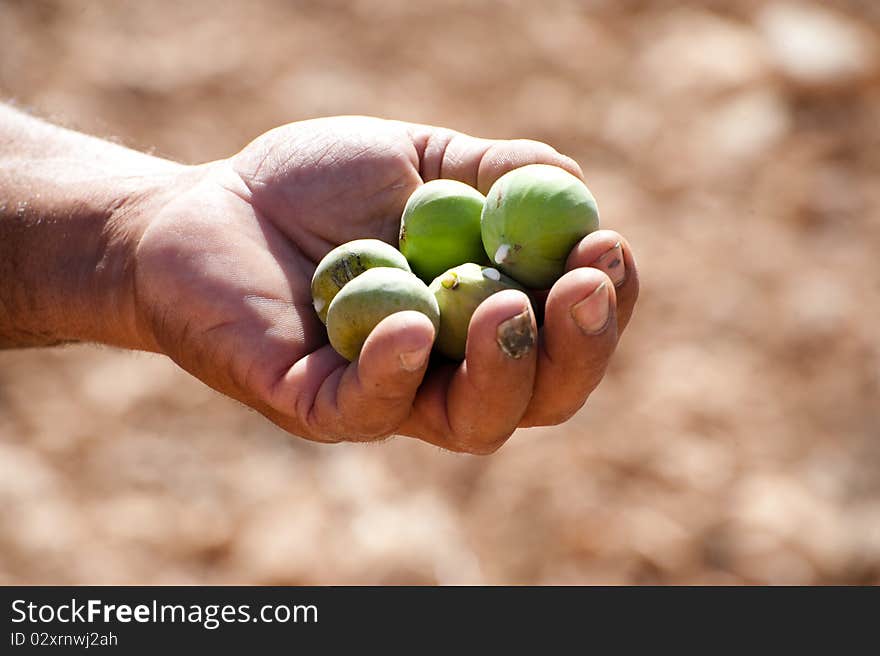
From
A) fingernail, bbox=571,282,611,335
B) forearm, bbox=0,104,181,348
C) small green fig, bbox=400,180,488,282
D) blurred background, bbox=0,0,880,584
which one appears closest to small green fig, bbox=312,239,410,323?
small green fig, bbox=400,180,488,282

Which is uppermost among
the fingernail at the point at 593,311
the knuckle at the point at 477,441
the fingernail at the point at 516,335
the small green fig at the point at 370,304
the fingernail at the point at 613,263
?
the fingernail at the point at 613,263

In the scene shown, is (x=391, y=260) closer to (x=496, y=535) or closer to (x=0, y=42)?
(x=496, y=535)

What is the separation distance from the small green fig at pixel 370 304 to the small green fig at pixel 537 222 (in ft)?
0.72

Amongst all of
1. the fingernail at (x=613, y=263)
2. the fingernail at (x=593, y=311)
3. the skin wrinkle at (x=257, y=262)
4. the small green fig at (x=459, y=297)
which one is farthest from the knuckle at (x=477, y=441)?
the fingernail at (x=613, y=263)

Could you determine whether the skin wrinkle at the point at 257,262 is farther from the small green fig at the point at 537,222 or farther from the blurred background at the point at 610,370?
the blurred background at the point at 610,370

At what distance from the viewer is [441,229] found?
2621 millimetres

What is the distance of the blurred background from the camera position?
451cm

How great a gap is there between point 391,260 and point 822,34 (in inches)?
183

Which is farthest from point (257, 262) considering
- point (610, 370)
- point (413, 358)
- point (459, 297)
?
point (610, 370)

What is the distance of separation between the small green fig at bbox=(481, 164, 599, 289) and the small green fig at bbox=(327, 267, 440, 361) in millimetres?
220

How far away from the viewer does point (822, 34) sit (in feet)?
20.6

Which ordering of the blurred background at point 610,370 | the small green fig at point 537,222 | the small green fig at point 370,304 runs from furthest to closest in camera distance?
the blurred background at point 610,370, the small green fig at point 537,222, the small green fig at point 370,304

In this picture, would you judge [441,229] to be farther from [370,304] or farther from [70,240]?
[70,240]

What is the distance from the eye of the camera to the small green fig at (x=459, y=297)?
242cm
